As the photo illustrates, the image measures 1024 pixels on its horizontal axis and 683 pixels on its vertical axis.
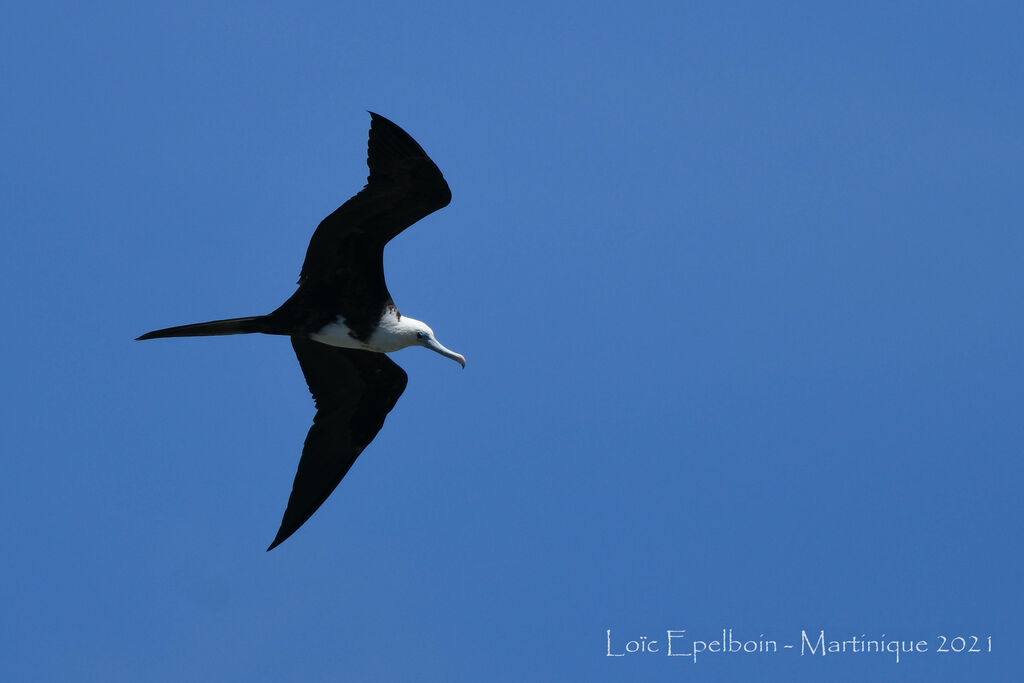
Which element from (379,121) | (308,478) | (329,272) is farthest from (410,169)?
(308,478)

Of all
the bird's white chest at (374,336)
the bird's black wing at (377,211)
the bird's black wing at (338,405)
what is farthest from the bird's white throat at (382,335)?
the bird's black wing at (338,405)

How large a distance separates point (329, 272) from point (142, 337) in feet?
4.09

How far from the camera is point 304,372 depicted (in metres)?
10.1

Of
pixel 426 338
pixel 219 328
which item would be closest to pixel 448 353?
pixel 426 338

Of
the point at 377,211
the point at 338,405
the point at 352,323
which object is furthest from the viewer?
the point at 338,405

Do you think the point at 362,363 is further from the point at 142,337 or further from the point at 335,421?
the point at 142,337

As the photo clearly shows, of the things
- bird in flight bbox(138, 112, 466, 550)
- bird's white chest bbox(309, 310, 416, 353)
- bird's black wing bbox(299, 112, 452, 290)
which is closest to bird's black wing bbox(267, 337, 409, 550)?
bird in flight bbox(138, 112, 466, 550)

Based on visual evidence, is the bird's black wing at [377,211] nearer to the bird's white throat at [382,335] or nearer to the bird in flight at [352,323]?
the bird in flight at [352,323]

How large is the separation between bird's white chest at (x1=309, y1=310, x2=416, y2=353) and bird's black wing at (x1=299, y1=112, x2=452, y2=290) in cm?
22

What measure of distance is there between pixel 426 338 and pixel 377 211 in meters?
1.03

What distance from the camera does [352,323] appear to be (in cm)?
941

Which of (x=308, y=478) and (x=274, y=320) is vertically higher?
(x=274, y=320)

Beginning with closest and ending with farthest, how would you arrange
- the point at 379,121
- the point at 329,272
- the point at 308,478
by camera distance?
the point at 379,121
the point at 329,272
the point at 308,478

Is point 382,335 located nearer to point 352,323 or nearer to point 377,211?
point 352,323
